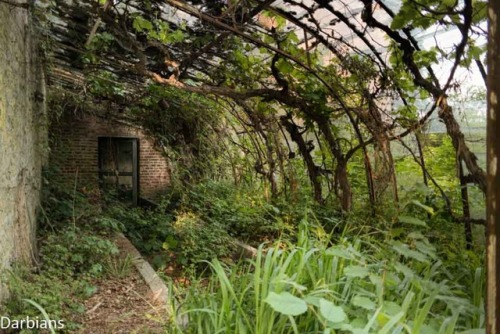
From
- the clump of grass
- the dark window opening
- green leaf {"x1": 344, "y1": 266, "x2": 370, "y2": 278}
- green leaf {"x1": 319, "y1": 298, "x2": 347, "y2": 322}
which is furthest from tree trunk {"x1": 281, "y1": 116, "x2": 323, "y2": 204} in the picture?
the dark window opening

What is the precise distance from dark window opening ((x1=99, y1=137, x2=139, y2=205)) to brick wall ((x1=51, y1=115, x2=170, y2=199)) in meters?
0.21

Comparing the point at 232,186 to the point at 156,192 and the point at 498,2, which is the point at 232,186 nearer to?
the point at 156,192

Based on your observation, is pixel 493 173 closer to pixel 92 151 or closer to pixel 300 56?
pixel 300 56

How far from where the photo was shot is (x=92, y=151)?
31.4ft

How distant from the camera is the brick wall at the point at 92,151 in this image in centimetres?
867

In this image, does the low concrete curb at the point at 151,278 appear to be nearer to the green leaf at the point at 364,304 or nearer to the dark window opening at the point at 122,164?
the green leaf at the point at 364,304

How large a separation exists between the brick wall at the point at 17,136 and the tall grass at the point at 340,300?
5.08ft

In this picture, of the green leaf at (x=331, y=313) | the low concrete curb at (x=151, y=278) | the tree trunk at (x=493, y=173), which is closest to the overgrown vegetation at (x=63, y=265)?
the low concrete curb at (x=151, y=278)

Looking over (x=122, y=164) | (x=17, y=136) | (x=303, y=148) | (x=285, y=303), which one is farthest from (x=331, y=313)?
(x=122, y=164)

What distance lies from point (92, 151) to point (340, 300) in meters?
9.30

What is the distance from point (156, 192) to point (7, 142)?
7972mm

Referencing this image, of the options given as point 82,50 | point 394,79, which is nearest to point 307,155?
point 394,79

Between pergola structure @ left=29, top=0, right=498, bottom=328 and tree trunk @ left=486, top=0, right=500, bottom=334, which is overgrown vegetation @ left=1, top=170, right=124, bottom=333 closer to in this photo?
pergola structure @ left=29, top=0, right=498, bottom=328

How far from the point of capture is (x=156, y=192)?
10344mm
